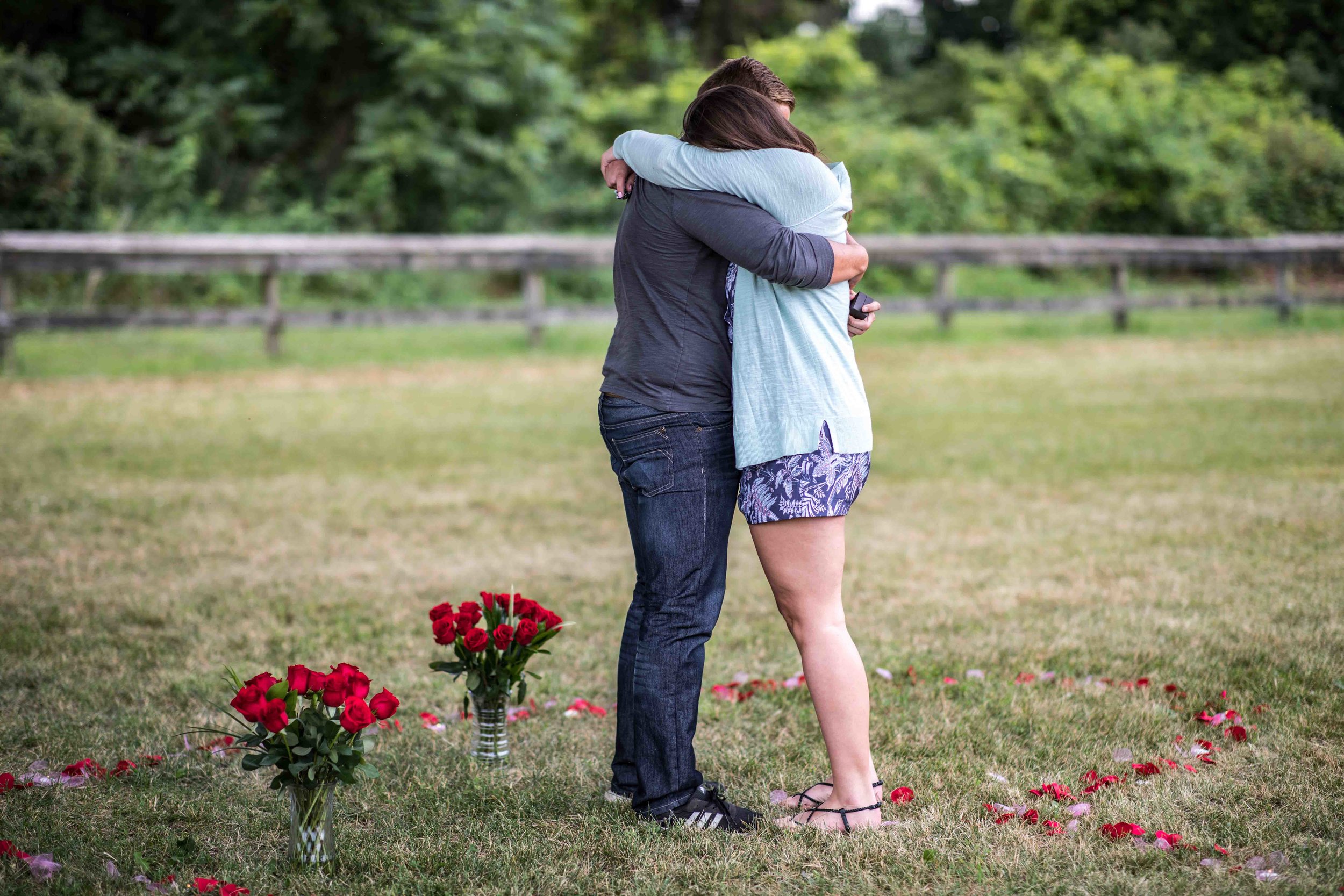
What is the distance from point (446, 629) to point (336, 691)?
660 mm

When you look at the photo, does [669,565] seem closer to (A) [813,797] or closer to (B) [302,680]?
(A) [813,797]

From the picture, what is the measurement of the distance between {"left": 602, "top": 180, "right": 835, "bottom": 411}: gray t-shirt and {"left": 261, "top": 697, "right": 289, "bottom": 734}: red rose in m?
1.04

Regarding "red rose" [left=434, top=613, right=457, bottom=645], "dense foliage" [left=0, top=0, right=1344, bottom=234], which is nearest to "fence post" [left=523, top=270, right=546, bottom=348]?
"dense foliage" [left=0, top=0, right=1344, bottom=234]

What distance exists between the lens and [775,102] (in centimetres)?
280

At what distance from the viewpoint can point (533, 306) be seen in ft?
44.4

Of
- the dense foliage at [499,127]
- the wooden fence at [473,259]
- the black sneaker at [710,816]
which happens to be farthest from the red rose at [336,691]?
the dense foliage at [499,127]

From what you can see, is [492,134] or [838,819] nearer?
[838,819]

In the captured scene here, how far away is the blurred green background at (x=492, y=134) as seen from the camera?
17719 mm

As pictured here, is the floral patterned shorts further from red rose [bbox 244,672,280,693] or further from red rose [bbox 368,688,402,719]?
red rose [bbox 244,672,280,693]

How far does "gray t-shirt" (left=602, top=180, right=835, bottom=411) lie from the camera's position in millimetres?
2748

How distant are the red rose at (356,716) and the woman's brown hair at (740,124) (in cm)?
148

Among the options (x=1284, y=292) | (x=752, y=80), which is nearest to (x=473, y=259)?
(x=752, y=80)

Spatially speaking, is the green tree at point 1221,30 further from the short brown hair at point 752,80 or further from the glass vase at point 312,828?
the glass vase at point 312,828

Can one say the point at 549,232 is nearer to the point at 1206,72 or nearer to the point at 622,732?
the point at 1206,72
